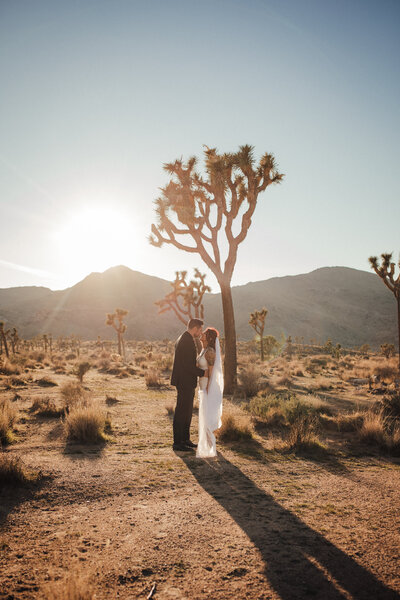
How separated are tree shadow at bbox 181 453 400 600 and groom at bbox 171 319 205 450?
179cm

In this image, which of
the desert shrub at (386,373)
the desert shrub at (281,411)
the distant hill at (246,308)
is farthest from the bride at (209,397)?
the distant hill at (246,308)

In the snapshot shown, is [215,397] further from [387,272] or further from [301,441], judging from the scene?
[387,272]

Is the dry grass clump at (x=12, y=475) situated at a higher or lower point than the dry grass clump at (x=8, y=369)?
higher

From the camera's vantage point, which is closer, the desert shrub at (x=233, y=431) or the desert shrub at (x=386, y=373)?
the desert shrub at (x=233, y=431)

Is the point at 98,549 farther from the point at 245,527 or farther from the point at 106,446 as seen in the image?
the point at 106,446

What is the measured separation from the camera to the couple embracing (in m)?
5.39

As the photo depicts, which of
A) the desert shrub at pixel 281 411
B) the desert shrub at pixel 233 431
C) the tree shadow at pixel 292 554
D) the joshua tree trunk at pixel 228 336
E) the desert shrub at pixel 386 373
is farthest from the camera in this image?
the desert shrub at pixel 386 373

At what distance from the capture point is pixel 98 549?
9.20 ft

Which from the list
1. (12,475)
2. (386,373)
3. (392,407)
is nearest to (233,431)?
(12,475)

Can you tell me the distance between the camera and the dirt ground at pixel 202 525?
7.96 ft

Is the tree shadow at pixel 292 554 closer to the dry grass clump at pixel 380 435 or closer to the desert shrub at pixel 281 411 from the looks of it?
the dry grass clump at pixel 380 435

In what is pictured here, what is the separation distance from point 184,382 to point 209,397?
2.45 ft

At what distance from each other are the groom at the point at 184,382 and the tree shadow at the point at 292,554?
179cm

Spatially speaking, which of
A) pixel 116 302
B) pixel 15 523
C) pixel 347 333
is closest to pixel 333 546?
pixel 15 523
